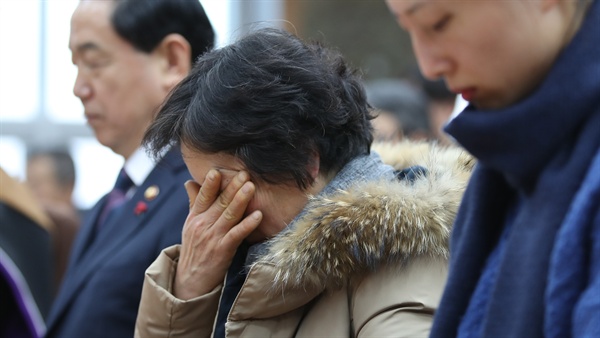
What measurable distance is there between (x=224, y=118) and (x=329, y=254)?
0.35 m

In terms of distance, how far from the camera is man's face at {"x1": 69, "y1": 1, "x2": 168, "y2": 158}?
2.75 meters

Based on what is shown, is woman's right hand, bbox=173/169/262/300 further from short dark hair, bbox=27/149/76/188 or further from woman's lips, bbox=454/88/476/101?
short dark hair, bbox=27/149/76/188

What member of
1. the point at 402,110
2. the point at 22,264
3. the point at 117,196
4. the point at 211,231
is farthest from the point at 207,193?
the point at 402,110

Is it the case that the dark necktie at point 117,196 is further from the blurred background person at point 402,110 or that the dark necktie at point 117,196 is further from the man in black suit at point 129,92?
the blurred background person at point 402,110

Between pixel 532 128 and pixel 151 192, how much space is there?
1.60 m

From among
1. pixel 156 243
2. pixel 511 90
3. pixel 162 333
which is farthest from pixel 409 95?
pixel 511 90

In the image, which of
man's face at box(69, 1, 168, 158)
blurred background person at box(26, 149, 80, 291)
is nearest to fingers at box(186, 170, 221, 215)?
man's face at box(69, 1, 168, 158)

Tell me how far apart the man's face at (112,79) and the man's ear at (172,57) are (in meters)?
0.02

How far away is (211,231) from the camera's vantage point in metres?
2.08

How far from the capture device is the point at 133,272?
2.38m

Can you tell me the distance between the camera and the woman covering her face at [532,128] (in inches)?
42.4

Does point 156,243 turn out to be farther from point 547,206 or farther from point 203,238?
point 547,206

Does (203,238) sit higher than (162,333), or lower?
higher

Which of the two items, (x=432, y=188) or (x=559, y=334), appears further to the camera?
(x=432, y=188)
